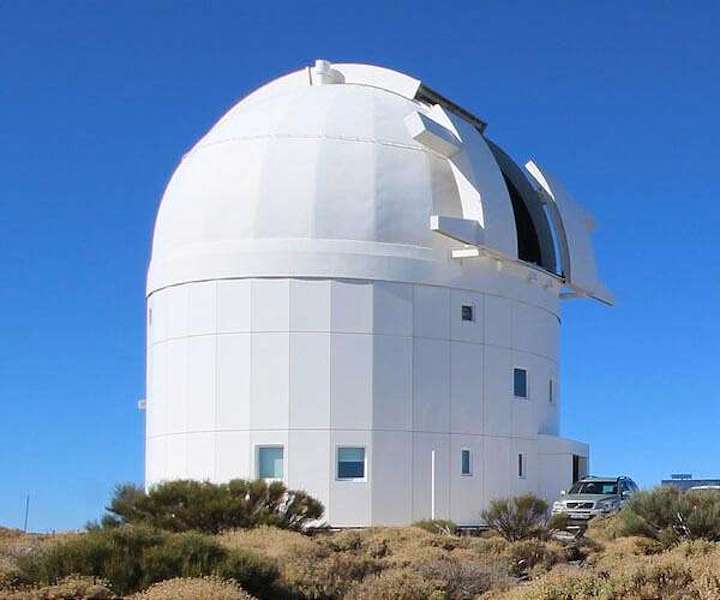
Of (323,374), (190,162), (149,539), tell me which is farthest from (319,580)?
(190,162)

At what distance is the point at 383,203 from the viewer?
1024 inches

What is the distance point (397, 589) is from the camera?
12461 millimetres

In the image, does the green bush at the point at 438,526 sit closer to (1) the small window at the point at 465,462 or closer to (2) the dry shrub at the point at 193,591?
(1) the small window at the point at 465,462

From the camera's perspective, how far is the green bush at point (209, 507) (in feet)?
64.0

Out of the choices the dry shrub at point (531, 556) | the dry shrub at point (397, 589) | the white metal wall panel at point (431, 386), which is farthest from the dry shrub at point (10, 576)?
the white metal wall panel at point (431, 386)

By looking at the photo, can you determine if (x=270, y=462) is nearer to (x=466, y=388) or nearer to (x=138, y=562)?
(x=466, y=388)

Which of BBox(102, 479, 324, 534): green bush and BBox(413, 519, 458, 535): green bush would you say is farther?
BBox(413, 519, 458, 535): green bush

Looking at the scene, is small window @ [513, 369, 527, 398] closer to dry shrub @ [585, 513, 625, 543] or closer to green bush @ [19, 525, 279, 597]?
dry shrub @ [585, 513, 625, 543]

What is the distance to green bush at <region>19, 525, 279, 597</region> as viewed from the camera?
1223 centimetres

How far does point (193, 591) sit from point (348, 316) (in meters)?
14.9

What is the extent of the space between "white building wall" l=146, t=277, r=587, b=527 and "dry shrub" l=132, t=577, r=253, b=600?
537 inches

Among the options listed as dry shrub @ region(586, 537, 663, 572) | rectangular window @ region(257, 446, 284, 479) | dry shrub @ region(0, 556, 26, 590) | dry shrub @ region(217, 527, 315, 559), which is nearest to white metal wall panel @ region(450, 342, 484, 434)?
rectangular window @ region(257, 446, 284, 479)

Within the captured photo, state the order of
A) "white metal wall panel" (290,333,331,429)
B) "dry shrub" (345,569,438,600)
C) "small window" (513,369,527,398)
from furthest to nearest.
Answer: "small window" (513,369,527,398)
"white metal wall panel" (290,333,331,429)
"dry shrub" (345,569,438,600)

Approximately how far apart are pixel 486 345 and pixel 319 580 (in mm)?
14418
